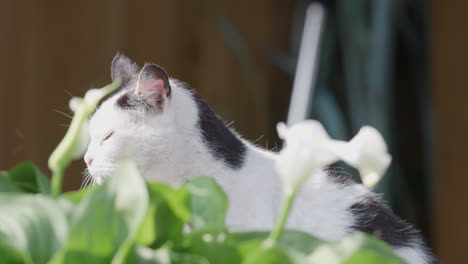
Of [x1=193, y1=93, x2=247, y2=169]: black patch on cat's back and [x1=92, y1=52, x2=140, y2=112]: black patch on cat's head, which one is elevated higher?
[x1=92, y1=52, x2=140, y2=112]: black patch on cat's head

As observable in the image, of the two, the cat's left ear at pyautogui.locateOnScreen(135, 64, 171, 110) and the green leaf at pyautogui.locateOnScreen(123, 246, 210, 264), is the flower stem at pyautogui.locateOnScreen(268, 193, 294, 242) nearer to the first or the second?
the green leaf at pyautogui.locateOnScreen(123, 246, 210, 264)

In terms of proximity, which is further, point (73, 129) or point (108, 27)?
point (108, 27)

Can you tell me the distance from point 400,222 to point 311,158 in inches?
11.7

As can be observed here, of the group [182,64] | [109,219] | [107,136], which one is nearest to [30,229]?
[109,219]

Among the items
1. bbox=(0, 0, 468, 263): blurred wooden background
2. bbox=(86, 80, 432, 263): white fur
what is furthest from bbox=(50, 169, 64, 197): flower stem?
bbox=(0, 0, 468, 263): blurred wooden background

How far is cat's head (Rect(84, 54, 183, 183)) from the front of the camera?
47 centimetres

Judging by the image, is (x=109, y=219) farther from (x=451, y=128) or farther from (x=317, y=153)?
(x=451, y=128)

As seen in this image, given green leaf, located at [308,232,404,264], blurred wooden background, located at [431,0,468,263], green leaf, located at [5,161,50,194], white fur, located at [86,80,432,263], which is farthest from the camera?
blurred wooden background, located at [431,0,468,263]

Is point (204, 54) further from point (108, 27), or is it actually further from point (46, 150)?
point (46, 150)

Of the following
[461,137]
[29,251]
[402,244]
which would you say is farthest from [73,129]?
[461,137]

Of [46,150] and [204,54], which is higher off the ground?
[204,54]

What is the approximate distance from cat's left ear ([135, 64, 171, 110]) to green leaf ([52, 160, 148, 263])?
25cm

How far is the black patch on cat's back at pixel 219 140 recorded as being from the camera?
19.7 inches

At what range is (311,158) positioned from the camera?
0.20 m
